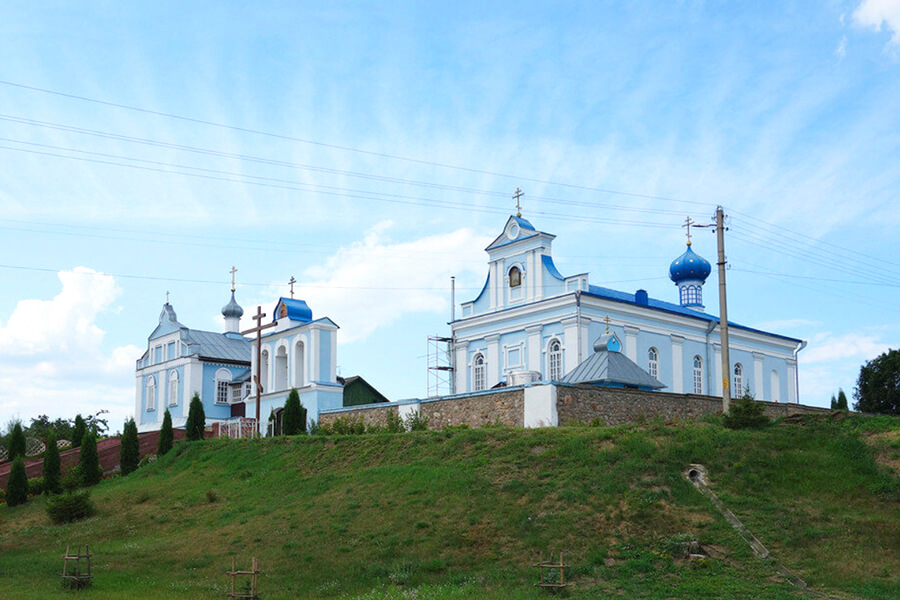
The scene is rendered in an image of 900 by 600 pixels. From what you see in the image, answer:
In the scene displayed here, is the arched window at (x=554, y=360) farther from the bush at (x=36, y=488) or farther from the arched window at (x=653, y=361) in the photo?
the bush at (x=36, y=488)

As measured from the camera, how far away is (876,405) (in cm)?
4731

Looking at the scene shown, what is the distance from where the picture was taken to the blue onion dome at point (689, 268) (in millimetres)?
44031

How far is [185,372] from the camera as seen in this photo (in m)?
44.4

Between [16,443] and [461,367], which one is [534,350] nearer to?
→ [461,367]

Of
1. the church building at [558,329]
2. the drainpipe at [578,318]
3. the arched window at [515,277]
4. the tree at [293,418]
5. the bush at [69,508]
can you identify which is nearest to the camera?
the bush at [69,508]

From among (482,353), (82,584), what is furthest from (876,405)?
(82,584)

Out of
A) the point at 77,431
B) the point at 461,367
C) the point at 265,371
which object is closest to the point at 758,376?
the point at 461,367

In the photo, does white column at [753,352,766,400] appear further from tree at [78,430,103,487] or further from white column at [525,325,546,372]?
tree at [78,430,103,487]

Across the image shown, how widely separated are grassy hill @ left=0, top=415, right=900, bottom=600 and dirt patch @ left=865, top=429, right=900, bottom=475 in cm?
4

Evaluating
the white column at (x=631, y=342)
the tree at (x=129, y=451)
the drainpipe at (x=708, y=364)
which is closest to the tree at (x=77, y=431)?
the tree at (x=129, y=451)

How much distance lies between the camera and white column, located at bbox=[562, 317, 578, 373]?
34906 mm

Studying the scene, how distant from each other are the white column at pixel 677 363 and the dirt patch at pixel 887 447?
19.4m

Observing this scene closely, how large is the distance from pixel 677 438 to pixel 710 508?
8.25ft

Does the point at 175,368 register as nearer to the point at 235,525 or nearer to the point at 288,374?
the point at 288,374
